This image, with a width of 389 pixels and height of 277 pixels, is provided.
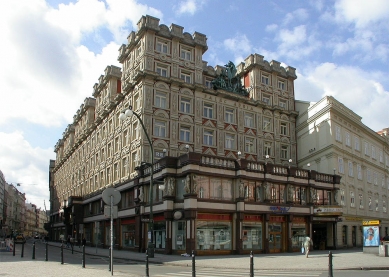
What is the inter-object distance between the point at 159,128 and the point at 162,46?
8635 mm

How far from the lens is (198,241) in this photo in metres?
32.1

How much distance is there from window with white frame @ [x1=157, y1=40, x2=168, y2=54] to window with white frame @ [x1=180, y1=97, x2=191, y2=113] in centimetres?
523

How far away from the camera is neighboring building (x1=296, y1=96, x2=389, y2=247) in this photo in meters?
44.9

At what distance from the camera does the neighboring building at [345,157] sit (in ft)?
147

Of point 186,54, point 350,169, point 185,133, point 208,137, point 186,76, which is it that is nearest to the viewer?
point 185,133

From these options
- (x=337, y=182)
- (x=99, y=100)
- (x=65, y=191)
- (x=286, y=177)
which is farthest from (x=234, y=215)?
(x=65, y=191)

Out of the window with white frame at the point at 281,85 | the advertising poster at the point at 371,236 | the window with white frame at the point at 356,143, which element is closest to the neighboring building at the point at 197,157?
the window with white frame at the point at 281,85

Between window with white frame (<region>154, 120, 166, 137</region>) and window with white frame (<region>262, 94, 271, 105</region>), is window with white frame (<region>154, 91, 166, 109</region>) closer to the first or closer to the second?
window with white frame (<region>154, 120, 166, 137</region>)

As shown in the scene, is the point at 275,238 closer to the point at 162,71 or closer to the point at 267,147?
the point at 267,147

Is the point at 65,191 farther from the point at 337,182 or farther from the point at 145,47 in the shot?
the point at 337,182

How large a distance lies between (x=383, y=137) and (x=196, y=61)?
29.8 meters

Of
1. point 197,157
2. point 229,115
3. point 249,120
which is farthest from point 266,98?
point 197,157

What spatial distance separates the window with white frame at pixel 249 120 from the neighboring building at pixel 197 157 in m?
0.13

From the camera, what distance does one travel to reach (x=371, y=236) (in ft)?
94.3
